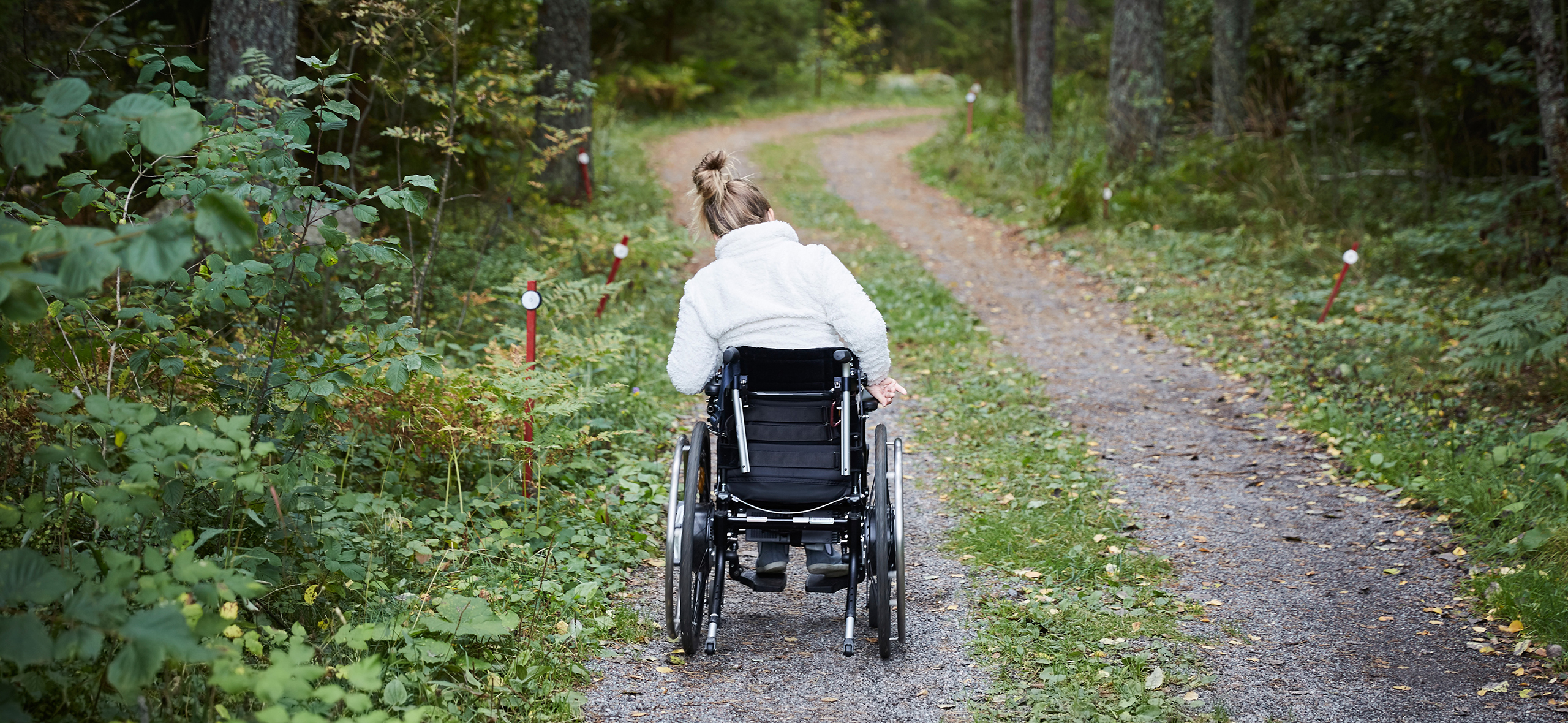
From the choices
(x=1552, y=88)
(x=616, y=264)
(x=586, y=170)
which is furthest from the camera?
(x=586, y=170)

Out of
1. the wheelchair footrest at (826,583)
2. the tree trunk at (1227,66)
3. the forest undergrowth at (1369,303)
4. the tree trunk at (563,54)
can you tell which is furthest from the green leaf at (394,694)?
the tree trunk at (1227,66)

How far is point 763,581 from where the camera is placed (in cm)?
397

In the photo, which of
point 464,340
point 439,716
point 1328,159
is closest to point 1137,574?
point 439,716

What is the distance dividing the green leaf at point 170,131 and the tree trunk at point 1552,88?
31.0ft

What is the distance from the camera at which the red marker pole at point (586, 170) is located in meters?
12.2

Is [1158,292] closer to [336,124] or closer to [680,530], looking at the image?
[680,530]

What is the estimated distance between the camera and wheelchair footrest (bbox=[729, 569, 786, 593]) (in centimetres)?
396

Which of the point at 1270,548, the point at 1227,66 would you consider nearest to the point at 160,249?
the point at 1270,548

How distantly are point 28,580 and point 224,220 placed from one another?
3.02ft

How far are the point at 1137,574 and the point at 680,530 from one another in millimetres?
2254

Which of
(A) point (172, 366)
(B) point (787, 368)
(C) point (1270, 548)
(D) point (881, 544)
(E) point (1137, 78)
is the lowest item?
(C) point (1270, 548)

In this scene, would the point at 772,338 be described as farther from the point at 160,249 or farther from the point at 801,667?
the point at 160,249

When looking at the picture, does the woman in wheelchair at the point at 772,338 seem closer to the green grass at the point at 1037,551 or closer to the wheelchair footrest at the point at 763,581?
the wheelchair footrest at the point at 763,581

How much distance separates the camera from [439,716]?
3.16 meters
